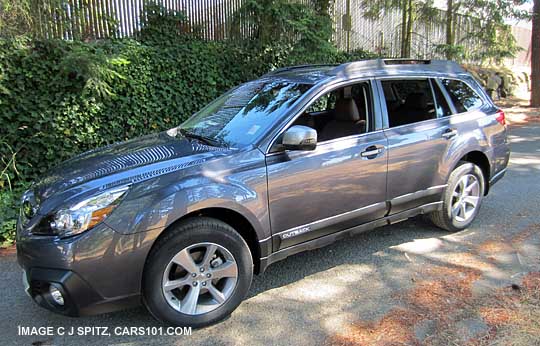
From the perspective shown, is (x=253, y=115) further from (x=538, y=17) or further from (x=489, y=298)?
(x=538, y=17)

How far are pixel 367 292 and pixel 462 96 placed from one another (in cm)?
252

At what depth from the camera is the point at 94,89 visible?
21.8ft

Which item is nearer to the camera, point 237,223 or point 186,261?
point 186,261

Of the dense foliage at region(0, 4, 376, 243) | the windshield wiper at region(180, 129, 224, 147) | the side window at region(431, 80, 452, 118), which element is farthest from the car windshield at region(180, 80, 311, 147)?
the dense foliage at region(0, 4, 376, 243)

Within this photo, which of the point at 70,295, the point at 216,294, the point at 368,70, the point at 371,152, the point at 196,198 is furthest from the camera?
the point at 368,70

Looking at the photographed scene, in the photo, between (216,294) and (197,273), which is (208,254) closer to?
(197,273)

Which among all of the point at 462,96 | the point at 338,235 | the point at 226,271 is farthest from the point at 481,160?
the point at 226,271

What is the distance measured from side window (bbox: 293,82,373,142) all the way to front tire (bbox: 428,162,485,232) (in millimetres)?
1243

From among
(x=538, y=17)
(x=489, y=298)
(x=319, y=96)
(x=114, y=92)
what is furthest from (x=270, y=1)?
(x=538, y=17)

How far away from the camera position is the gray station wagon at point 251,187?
2881mm

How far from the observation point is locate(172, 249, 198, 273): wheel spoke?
306 centimetres

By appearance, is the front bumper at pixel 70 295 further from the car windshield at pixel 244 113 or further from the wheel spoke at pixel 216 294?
the car windshield at pixel 244 113

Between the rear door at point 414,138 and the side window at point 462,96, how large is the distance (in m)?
0.16

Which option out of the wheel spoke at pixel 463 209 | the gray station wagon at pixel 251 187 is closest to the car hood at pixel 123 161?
the gray station wagon at pixel 251 187
